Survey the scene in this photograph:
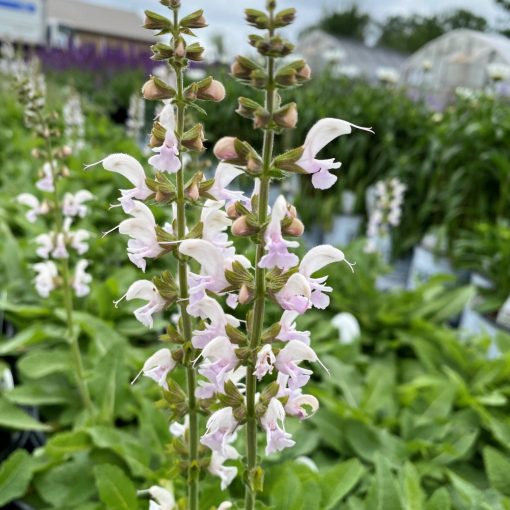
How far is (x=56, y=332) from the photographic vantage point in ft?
8.80

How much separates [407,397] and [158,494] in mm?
1703

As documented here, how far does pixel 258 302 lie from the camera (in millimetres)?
1014

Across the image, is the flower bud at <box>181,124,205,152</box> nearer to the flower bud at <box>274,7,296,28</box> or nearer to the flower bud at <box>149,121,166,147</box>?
the flower bud at <box>149,121,166,147</box>

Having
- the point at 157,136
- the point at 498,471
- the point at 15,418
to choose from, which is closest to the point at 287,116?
the point at 157,136

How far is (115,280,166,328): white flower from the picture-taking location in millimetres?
1076

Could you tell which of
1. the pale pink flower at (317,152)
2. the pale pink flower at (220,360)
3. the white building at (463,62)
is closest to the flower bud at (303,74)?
the pale pink flower at (317,152)

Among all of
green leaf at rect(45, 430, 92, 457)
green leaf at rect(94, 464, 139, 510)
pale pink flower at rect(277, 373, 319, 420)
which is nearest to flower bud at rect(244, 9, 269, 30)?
pale pink flower at rect(277, 373, 319, 420)

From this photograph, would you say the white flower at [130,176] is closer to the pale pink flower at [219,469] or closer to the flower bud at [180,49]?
the flower bud at [180,49]

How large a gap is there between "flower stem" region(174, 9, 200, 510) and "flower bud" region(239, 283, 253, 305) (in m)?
0.17

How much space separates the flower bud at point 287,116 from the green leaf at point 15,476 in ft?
5.19

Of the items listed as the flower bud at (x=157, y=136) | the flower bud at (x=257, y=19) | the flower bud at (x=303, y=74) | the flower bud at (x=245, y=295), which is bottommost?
the flower bud at (x=245, y=295)

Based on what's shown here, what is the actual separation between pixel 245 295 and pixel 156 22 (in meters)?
0.51

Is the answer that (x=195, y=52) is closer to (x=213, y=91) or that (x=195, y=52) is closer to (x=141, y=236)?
(x=213, y=91)

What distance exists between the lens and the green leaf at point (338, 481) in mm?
1748
